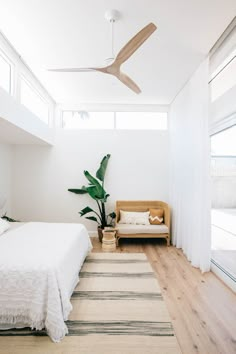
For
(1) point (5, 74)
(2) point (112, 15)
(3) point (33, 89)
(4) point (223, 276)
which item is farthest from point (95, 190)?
(2) point (112, 15)

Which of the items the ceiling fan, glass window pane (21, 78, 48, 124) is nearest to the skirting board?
the ceiling fan

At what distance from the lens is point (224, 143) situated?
306cm

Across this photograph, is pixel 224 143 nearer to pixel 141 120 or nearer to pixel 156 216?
pixel 156 216

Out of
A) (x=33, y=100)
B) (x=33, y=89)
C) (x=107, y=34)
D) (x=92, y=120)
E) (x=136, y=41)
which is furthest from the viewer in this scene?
(x=92, y=120)

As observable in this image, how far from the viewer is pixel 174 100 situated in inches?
178

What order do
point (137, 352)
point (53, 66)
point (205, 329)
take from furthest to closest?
point (53, 66), point (205, 329), point (137, 352)

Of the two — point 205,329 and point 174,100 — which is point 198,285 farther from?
point 174,100

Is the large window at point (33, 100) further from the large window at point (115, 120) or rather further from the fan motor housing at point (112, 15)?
the fan motor housing at point (112, 15)

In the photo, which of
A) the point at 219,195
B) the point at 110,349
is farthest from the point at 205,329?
the point at 219,195

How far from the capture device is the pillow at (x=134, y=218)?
4.37 metres

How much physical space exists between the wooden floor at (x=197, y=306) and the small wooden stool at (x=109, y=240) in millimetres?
739

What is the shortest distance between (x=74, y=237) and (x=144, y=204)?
2.45 metres

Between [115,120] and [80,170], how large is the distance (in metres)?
1.43

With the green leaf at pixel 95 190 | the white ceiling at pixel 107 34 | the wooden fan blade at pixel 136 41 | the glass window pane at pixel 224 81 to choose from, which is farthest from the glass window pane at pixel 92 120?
the wooden fan blade at pixel 136 41
